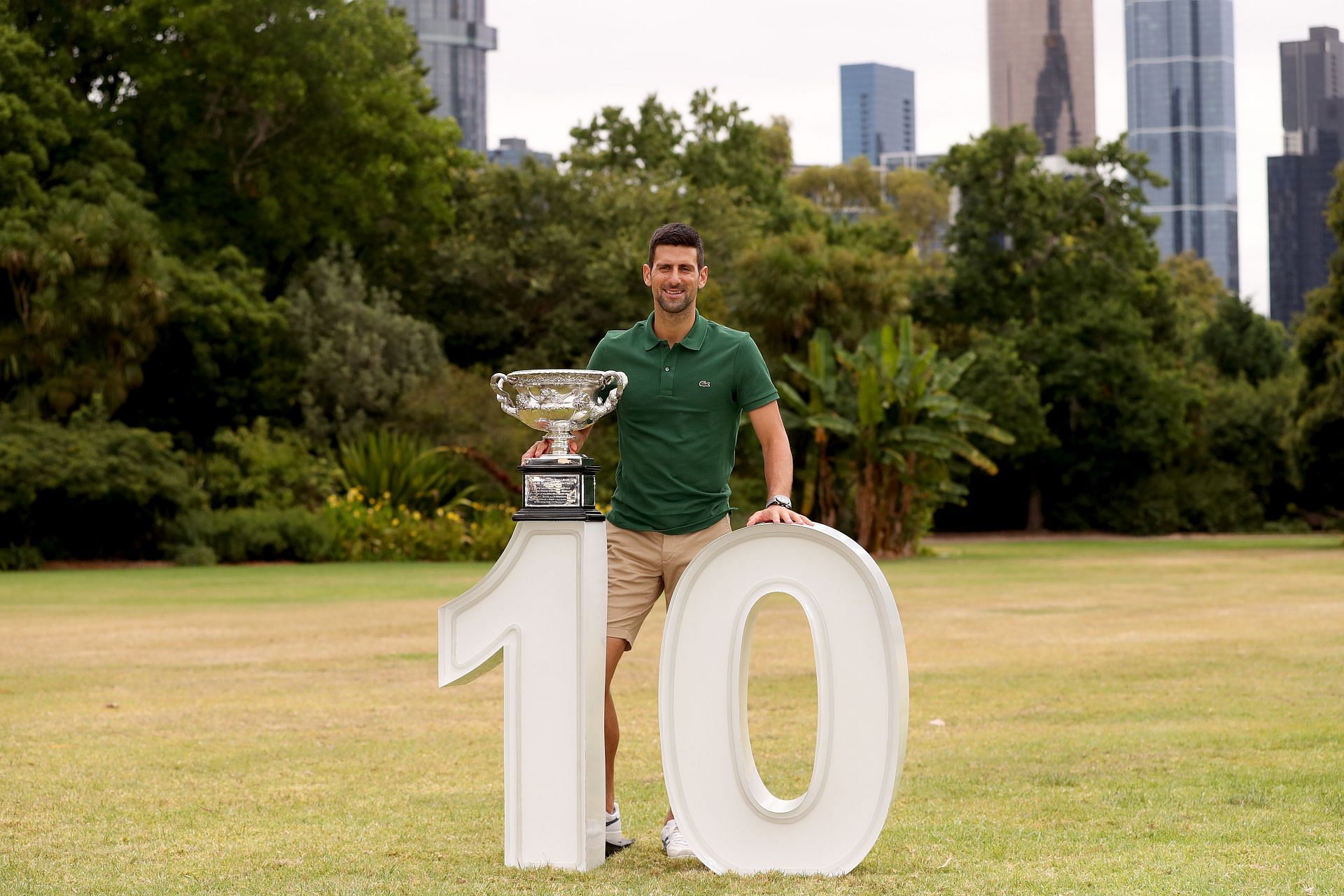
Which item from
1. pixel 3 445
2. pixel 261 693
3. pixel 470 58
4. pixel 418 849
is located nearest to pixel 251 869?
pixel 418 849

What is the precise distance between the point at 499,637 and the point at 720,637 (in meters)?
0.75

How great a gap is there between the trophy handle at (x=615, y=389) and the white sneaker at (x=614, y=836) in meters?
1.41

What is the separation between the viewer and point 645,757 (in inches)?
306

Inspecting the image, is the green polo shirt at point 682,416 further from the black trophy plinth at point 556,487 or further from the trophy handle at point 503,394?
the trophy handle at point 503,394

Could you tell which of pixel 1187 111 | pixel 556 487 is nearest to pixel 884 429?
pixel 556 487

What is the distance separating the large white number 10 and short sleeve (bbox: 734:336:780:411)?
524 mm

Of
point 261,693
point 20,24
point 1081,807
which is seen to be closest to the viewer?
point 1081,807

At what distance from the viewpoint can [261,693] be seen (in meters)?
10.2

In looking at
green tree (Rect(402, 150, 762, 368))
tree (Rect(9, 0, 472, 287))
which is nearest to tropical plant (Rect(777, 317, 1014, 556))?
green tree (Rect(402, 150, 762, 368))

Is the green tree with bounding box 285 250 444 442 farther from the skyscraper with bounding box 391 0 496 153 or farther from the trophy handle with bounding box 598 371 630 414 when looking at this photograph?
the skyscraper with bounding box 391 0 496 153

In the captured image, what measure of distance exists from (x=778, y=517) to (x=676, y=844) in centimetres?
116

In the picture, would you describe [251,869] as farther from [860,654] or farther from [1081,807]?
[1081,807]

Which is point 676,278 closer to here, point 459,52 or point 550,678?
point 550,678

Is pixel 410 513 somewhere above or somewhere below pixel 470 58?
below
